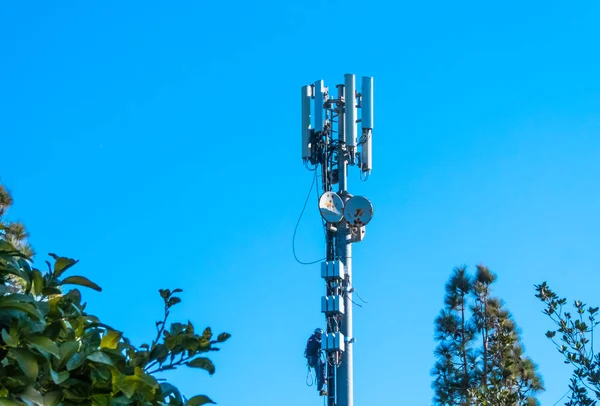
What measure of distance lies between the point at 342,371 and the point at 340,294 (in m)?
1.45

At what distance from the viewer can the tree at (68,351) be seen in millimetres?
2209

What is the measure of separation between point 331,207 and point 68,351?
52.2 feet

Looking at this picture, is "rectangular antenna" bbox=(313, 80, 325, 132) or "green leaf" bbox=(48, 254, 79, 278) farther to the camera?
"rectangular antenna" bbox=(313, 80, 325, 132)

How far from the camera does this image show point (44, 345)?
2217 millimetres

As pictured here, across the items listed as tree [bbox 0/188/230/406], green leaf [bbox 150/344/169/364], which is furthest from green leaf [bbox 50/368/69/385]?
green leaf [bbox 150/344/169/364]

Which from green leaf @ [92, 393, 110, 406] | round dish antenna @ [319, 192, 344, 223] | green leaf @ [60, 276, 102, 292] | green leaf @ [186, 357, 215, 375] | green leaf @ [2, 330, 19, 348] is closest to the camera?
green leaf @ [2, 330, 19, 348]

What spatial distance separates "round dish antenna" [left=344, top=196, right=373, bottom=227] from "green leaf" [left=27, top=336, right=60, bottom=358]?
52.5 ft

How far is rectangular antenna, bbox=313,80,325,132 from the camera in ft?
61.6

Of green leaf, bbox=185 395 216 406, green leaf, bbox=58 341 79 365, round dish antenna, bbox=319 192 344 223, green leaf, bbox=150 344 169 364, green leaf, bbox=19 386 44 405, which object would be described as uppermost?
round dish antenna, bbox=319 192 344 223

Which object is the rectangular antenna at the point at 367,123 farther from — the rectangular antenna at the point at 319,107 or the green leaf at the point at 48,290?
the green leaf at the point at 48,290

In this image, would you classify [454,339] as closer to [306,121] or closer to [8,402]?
[306,121]

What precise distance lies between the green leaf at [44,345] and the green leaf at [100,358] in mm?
91

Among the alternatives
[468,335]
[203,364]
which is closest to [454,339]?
[468,335]

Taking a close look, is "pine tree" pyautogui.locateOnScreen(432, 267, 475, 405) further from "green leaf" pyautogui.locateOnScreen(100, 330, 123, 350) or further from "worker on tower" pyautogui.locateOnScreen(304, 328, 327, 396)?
"green leaf" pyautogui.locateOnScreen(100, 330, 123, 350)
